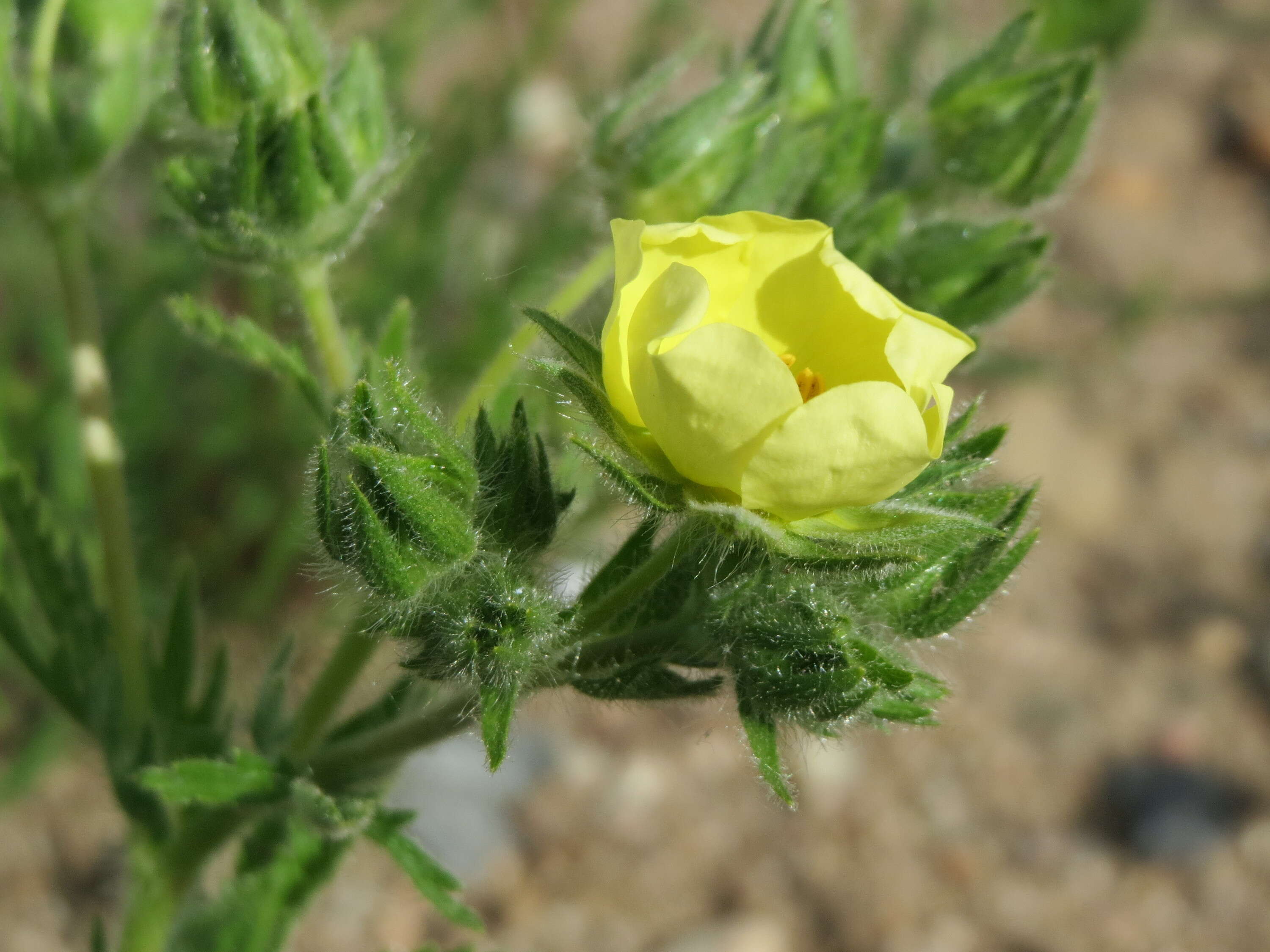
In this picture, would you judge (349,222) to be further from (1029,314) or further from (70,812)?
(1029,314)

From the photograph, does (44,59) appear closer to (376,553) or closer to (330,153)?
(330,153)

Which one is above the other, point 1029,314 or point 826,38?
point 826,38

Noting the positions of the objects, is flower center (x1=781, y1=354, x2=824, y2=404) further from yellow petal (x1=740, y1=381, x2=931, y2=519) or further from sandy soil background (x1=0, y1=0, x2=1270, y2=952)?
sandy soil background (x1=0, y1=0, x2=1270, y2=952)

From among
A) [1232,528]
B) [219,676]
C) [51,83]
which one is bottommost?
[1232,528]

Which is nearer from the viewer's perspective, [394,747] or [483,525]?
[483,525]

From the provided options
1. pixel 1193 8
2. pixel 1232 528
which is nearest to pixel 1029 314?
pixel 1232 528

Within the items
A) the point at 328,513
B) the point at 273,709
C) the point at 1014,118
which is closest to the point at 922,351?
the point at 328,513
